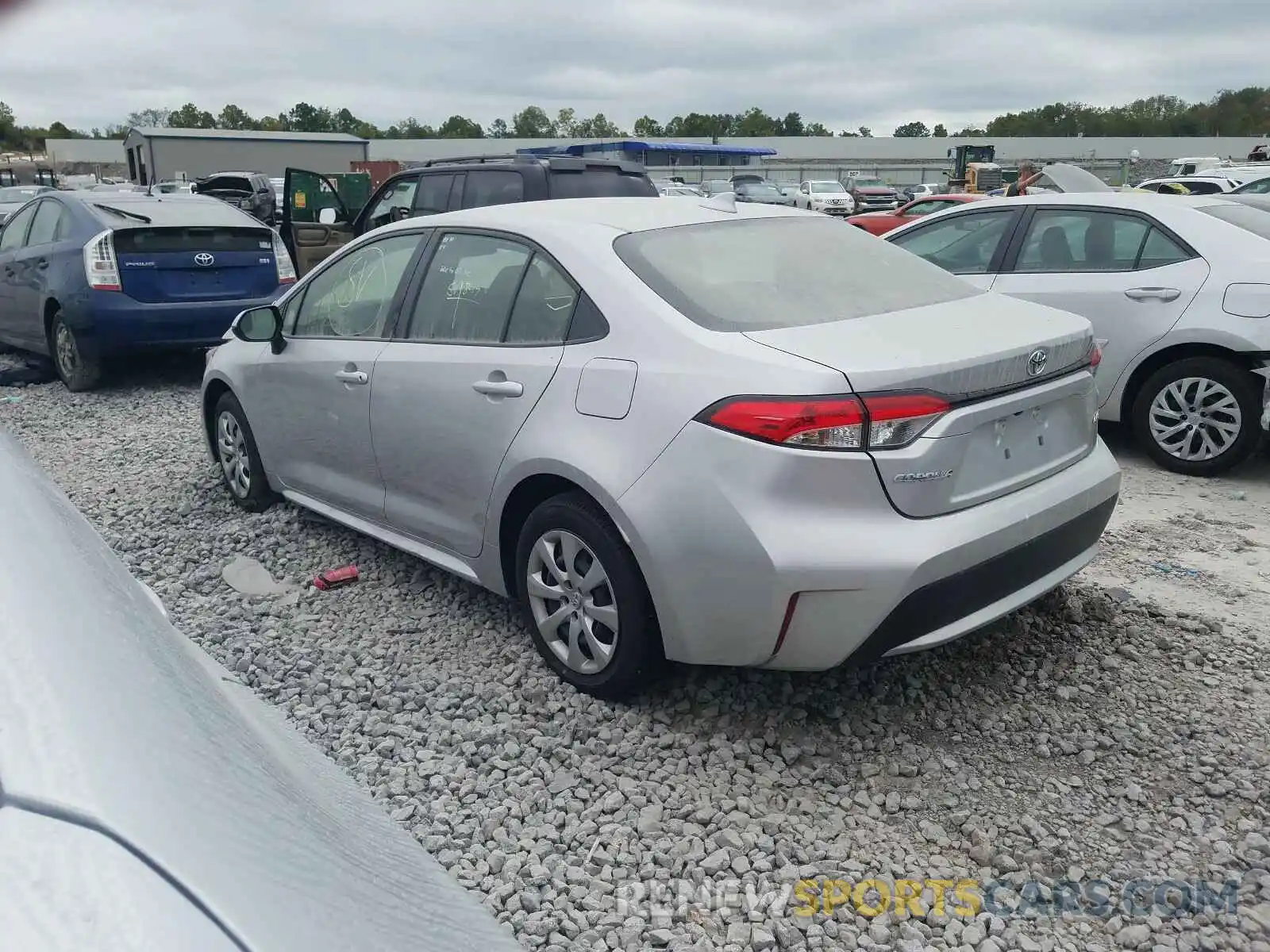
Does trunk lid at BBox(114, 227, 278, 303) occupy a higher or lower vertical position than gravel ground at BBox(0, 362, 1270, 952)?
higher

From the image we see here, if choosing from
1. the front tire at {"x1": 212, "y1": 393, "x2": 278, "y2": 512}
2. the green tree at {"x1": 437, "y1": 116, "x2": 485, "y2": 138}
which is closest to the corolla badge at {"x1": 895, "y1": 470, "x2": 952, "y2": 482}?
the front tire at {"x1": 212, "y1": 393, "x2": 278, "y2": 512}

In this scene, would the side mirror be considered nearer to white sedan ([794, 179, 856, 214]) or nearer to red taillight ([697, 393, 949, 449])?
red taillight ([697, 393, 949, 449])

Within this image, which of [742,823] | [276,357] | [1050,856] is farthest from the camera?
[276,357]

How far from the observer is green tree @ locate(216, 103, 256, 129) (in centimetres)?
8869

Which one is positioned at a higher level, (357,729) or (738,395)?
(738,395)

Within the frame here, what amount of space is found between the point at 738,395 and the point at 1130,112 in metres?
97.5

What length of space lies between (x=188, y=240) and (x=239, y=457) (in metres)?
3.82

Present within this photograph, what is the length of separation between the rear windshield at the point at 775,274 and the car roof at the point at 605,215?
75 millimetres

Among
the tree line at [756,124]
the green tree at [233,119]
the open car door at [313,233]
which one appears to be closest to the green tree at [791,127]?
the tree line at [756,124]

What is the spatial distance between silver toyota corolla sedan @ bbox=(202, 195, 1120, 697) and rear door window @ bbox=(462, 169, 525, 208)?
15.1 feet

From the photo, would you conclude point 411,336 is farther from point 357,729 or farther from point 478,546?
Answer: point 357,729

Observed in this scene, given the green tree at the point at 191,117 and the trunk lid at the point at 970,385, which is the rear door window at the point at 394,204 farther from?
the green tree at the point at 191,117

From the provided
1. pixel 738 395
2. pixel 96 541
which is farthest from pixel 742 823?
pixel 96 541

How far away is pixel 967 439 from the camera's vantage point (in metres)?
2.90
